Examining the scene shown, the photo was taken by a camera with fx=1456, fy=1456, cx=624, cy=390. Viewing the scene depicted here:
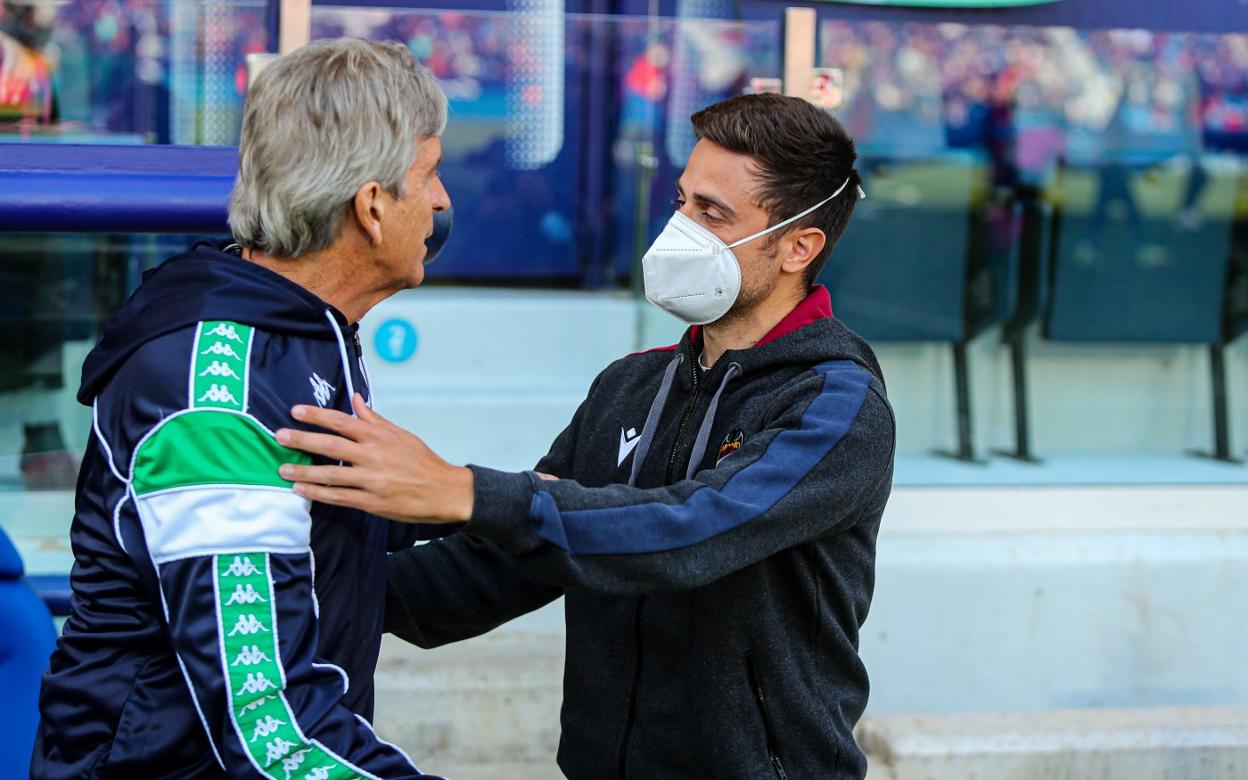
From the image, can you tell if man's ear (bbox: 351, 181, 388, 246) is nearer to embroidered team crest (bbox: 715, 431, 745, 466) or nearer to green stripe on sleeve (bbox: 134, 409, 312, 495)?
green stripe on sleeve (bbox: 134, 409, 312, 495)

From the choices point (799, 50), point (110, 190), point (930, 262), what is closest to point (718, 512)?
point (110, 190)

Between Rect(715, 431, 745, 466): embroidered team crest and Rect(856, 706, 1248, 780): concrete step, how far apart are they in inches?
63.1

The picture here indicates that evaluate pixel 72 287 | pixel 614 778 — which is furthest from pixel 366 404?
pixel 72 287

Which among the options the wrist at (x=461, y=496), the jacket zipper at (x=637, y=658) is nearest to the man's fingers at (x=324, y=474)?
the wrist at (x=461, y=496)

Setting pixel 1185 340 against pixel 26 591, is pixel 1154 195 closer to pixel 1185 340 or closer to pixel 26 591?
pixel 1185 340

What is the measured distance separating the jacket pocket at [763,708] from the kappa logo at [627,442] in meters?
0.37

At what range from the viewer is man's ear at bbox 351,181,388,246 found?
166cm

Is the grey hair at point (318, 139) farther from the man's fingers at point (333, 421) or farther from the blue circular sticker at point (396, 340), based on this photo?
the blue circular sticker at point (396, 340)

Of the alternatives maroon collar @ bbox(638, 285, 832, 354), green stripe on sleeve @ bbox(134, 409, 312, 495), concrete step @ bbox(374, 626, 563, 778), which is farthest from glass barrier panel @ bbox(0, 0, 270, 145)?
green stripe on sleeve @ bbox(134, 409, 312, 495)

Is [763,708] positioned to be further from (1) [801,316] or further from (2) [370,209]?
(2) [370,209]

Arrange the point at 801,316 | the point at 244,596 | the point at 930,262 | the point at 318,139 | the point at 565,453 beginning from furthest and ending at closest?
the point at 930,262, the point at 565,453, the point at 801,316, the point at 318,139, the point at 244,596

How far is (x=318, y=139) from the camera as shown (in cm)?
162

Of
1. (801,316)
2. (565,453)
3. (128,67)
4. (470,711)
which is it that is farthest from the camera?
(128,67)

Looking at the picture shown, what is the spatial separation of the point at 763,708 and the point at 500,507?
0.56m
